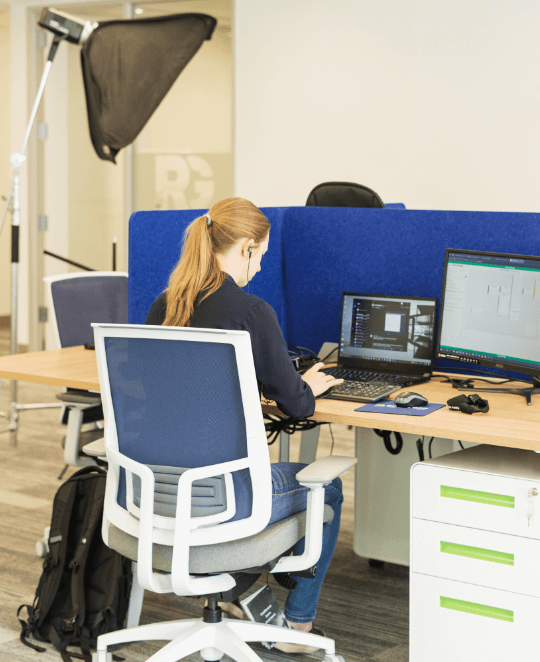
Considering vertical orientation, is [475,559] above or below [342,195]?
below

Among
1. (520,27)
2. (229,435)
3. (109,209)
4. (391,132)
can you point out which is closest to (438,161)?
(391,132)

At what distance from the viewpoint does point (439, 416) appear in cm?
197

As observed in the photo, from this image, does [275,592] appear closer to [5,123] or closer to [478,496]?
[478,496]

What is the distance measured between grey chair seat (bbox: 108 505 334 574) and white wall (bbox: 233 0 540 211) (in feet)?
10.8

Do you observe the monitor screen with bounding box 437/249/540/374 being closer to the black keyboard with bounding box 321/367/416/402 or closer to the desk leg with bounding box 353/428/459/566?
the black keyboard with bounding box 321/367/416/402

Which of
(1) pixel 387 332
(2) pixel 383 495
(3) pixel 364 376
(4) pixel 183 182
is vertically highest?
(4) pixel 183 182

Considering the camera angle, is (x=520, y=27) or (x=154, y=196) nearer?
(x=520, y=27)

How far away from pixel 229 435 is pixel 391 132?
142 inches

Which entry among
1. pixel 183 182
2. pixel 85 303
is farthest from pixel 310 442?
pixel 183 182

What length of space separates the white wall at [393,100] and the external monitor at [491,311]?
248 centimetres

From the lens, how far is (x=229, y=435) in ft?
5.72

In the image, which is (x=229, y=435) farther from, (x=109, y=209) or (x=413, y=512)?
(x=109, y=209)

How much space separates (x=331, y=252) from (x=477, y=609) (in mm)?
1309

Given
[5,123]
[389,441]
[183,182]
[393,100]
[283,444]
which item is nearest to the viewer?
[389,441]
